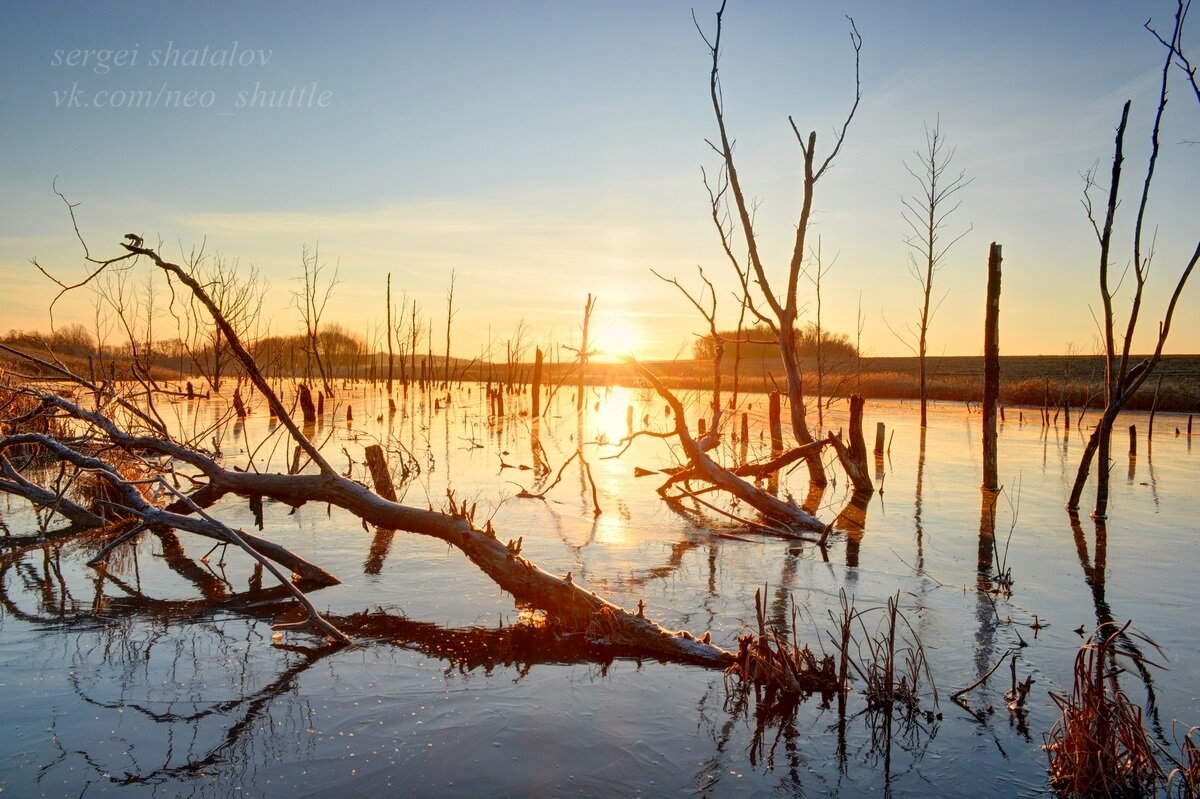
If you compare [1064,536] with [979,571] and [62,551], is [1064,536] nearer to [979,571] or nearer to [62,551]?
[979,571]

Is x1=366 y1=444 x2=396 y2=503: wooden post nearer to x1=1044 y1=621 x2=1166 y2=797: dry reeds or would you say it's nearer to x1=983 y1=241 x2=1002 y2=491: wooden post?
x1=1044 y1=621 x2=1166 y2=797: dry reeds

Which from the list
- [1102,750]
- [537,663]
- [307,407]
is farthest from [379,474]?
[307,407]

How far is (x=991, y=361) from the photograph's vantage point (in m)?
12.8

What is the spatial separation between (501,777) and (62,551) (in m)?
6.34

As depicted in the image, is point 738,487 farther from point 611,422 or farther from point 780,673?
point 611,422

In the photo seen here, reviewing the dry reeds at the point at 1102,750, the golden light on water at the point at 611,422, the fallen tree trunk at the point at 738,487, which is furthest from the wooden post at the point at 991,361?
the dry reeds at the point at 1102,750

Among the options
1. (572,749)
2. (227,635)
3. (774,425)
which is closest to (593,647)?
(572,749)

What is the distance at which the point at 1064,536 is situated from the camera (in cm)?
970

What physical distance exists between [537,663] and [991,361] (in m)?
10.1

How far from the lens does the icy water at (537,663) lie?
157 inches

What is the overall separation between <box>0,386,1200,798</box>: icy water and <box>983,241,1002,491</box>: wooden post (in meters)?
1.76

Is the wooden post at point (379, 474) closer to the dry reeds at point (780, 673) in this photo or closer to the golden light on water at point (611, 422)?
the dry reeds at point (780, 673)

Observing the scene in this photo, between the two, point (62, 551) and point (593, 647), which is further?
point (62, 551)

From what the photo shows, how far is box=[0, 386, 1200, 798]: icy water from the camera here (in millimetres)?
3986
